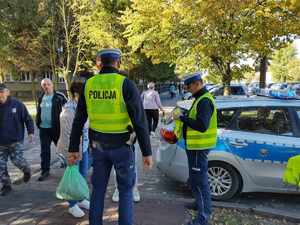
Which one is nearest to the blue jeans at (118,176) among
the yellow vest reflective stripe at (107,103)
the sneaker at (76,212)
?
the yellow vest reflective stripe at (107,103)

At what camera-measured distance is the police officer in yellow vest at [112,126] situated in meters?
3.75

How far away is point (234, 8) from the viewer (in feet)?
39.7

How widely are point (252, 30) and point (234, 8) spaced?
38.8 inches

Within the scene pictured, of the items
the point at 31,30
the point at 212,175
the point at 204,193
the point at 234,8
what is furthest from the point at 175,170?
the point at 31,30

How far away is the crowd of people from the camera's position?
3.78 meters

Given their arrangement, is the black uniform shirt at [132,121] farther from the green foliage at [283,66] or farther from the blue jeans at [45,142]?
the green foliage at [283,66]

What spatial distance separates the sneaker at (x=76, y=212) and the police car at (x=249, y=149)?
1.67 meters

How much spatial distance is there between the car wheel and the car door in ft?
0.70

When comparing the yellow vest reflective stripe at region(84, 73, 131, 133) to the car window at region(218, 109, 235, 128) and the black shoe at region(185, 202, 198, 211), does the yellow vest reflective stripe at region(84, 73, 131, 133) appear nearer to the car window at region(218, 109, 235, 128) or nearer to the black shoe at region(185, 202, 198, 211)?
the black shoe at region(185, 202, 198, 211)

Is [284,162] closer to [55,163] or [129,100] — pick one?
[129,100]

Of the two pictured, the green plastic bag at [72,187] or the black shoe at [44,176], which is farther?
the black shoe at [44,176]

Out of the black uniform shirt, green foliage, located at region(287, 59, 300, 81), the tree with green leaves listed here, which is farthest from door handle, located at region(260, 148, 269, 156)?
green foliage, located at region(287, 59, 300, 81)

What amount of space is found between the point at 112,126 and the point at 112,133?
0.07 meters

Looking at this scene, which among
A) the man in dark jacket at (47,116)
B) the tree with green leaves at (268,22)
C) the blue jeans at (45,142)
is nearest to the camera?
the man in dark jacket at (47,116)
